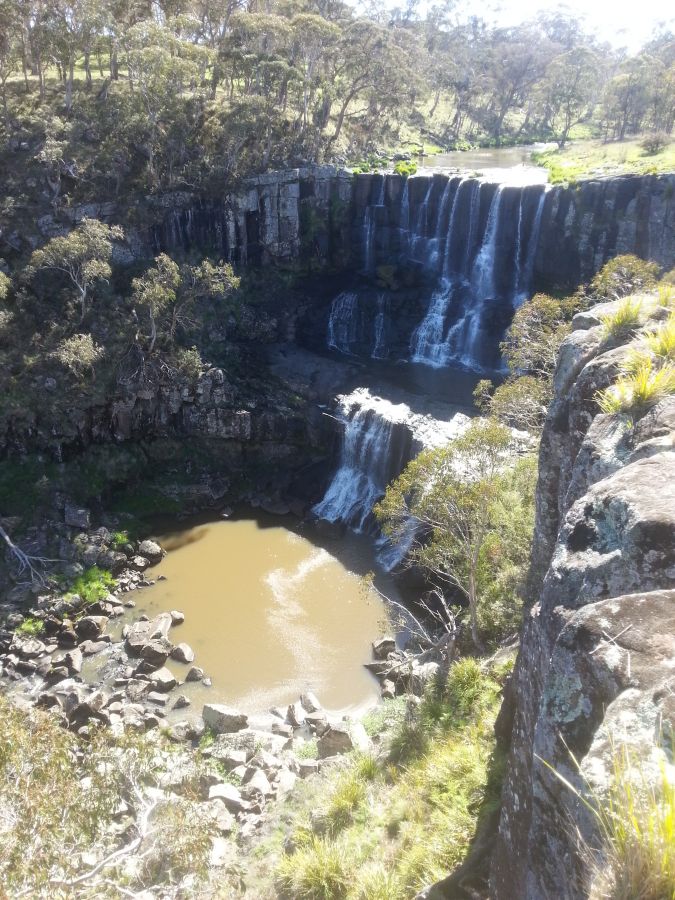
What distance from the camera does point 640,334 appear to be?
9500 millimetres

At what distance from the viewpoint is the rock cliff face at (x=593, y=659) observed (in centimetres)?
388

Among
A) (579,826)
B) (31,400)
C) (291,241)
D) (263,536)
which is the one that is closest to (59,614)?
(263,536)

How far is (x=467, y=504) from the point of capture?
15.1 meters

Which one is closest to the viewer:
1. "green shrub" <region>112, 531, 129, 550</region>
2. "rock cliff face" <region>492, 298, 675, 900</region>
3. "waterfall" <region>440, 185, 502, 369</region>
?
"rock cliff face" <region>492, 298, 675, 900</region>

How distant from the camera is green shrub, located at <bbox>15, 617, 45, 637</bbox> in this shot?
2109cm

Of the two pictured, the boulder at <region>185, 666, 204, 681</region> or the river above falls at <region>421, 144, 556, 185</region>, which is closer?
the boulder at <region>185, 666, 204, 681</region>

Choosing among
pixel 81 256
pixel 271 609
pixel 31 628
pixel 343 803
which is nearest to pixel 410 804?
pixel 343 803

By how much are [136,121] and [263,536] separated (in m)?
25.7

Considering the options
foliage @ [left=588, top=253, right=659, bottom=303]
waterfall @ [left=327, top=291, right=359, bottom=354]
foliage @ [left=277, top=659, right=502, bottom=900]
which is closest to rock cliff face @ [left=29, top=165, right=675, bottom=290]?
waterfall @ [left=327, top=291, right=359, bottom=354]

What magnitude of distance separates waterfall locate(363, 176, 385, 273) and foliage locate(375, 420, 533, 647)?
80.7 feet

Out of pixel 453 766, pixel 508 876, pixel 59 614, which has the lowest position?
pixel 59 614

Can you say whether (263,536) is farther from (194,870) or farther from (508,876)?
(508,876)

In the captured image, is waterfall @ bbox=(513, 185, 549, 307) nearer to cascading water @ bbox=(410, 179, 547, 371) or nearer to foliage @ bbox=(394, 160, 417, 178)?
cascading water @ bbox=(410, 179, 547, 371)

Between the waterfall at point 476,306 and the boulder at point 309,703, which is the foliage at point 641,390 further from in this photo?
the waterfall at point 476,306
